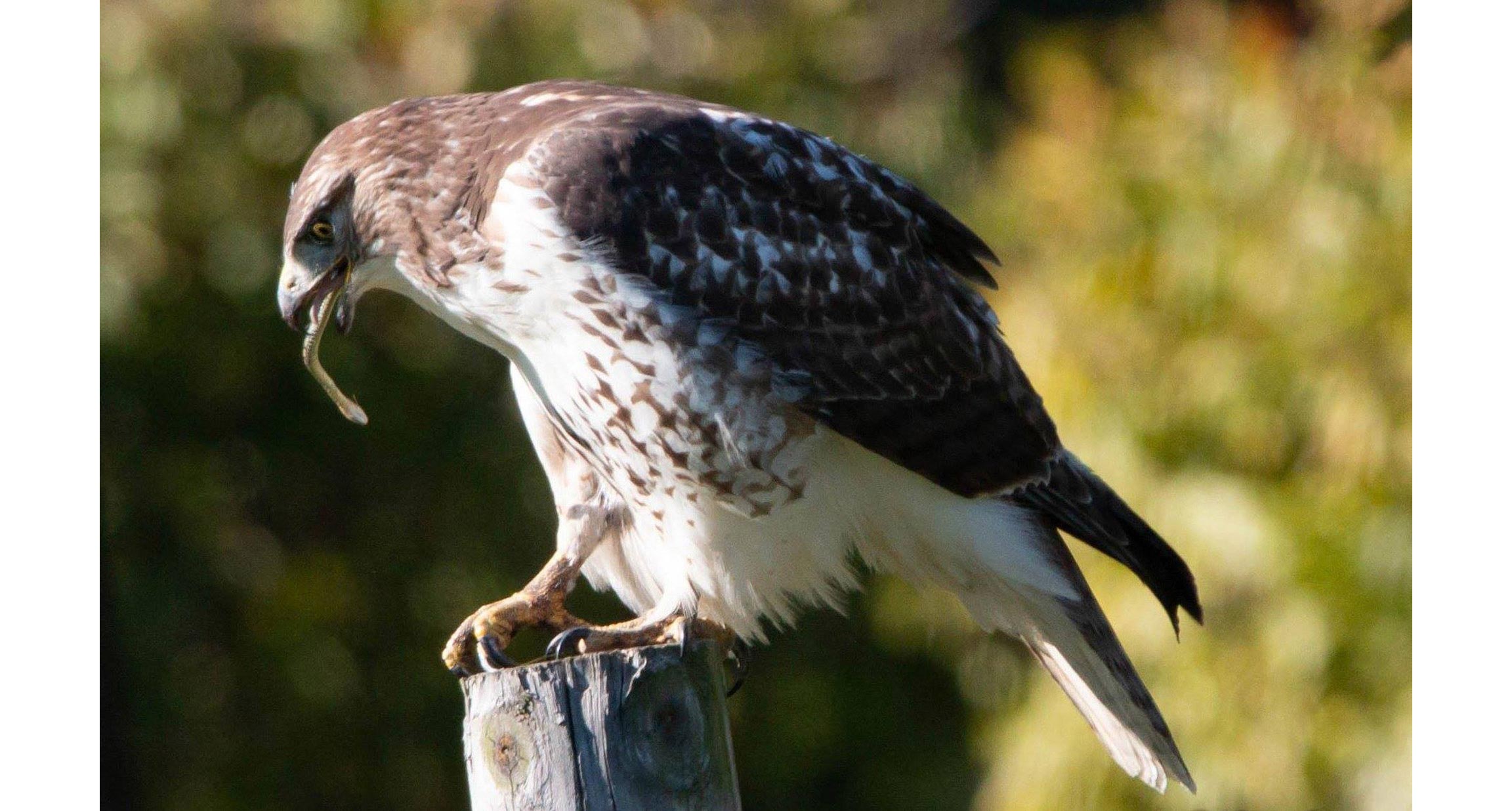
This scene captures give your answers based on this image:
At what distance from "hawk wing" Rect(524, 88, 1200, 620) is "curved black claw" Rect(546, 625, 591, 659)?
539 mm

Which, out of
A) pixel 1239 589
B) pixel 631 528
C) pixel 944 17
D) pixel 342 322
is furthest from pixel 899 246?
pixel 944 17

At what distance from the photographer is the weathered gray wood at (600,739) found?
244cm

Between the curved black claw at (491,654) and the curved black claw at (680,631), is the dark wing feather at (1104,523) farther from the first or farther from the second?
the curved black claw at (491,654)

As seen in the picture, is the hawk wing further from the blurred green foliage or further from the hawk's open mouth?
the blurred green foliage

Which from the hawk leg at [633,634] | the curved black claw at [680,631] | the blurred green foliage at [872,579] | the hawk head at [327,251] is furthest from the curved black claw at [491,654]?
the blurred green foliage at [872,579]

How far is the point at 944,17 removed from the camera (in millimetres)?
7438

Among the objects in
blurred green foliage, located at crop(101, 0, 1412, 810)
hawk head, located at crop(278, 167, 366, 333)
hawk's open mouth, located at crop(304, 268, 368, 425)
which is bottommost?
blurred green foliage, located at crop(101, 0, 1412, 810)

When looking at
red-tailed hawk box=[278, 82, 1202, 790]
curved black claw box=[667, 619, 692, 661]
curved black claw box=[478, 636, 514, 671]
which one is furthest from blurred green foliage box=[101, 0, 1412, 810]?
curved black claw box=[478, 636, 514, 671]

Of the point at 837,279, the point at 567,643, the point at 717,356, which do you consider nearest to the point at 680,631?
the point at 567,643

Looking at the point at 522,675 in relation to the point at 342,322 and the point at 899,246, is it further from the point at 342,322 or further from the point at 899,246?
the point at 899,246

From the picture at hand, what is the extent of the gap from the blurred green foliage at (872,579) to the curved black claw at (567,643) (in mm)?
2285

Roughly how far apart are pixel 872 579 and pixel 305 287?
3.30 m

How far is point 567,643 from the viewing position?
9.37 ft

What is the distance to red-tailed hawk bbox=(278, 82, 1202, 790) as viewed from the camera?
2.81 m
